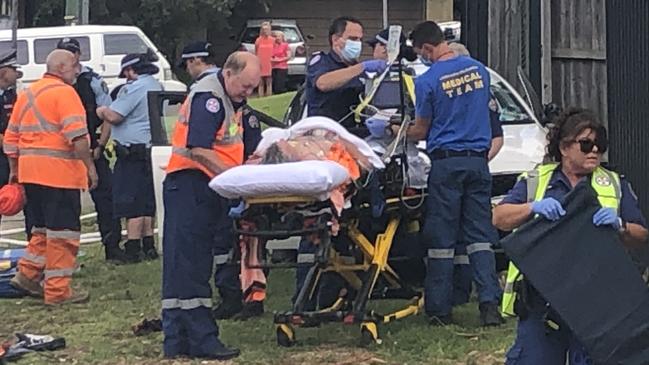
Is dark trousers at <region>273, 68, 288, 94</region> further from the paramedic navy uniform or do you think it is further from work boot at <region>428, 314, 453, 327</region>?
work boot at <region>428, 314, 453, 327</region>

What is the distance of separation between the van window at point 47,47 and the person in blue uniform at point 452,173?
17747 millimetres

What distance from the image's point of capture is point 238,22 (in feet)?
126

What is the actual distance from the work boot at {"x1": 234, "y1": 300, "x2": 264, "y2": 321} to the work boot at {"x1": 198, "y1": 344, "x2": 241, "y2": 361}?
1.27 metres

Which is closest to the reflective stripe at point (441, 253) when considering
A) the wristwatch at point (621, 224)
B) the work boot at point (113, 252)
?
the wristwatch at point (621, 224)

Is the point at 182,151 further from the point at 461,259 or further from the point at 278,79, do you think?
the point at 278,79

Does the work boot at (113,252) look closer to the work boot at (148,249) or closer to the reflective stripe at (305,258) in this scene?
the work boot at (148,249)

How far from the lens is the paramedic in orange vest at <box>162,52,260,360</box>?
7477 mm

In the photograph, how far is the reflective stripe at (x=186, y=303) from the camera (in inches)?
299

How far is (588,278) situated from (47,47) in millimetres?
21910

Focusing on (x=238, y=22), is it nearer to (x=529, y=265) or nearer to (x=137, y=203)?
(x=137, y=203)

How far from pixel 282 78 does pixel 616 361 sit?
76.8 ft

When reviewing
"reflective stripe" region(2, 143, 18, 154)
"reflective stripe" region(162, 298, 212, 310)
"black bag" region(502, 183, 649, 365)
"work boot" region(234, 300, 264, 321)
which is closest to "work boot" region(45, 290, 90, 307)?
"reflective stripe" region(2, 143, 18, 154)

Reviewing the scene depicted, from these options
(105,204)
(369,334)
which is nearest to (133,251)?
(105,204)

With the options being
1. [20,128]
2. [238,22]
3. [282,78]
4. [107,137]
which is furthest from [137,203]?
[238,22]
